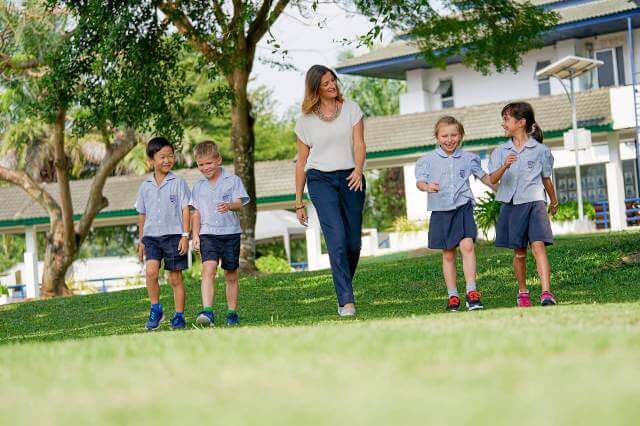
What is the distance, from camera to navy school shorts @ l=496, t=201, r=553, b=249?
9.12 meters

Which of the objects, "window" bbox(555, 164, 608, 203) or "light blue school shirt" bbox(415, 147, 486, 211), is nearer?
"light blue school shirt" bbox(415, 147, 486, 211)

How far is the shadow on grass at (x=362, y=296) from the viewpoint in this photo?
32.9 feet

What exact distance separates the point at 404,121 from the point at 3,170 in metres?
11.3

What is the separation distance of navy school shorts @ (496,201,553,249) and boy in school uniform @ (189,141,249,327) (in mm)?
2229

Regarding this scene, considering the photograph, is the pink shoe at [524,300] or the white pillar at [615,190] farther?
the white pillar at [615,190]

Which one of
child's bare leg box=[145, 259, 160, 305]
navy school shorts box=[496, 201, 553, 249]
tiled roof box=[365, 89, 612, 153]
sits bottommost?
child's bare leg box=[145, 259, 160, 305]

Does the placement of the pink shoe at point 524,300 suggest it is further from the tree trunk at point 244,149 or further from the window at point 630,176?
the window at point 630,176

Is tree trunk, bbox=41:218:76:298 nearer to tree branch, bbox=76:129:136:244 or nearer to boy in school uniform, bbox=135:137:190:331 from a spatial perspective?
tree branch, bbox=76:129:136:244

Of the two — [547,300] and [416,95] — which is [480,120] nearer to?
[416,95]

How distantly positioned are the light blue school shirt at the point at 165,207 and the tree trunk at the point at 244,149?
9142mm

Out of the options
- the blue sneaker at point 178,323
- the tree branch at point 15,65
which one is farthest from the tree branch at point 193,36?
the blue sneaker at point 178,323

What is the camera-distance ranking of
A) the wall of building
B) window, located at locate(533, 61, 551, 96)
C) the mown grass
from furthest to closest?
window, located at locate(533, 61, 551, 96), the wall of building, the mown grass

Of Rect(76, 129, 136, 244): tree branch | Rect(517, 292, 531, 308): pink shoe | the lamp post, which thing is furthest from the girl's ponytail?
Rect(76, 129, 136, 244): tree branch

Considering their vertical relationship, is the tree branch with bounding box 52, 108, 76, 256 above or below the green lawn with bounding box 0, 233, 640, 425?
above
